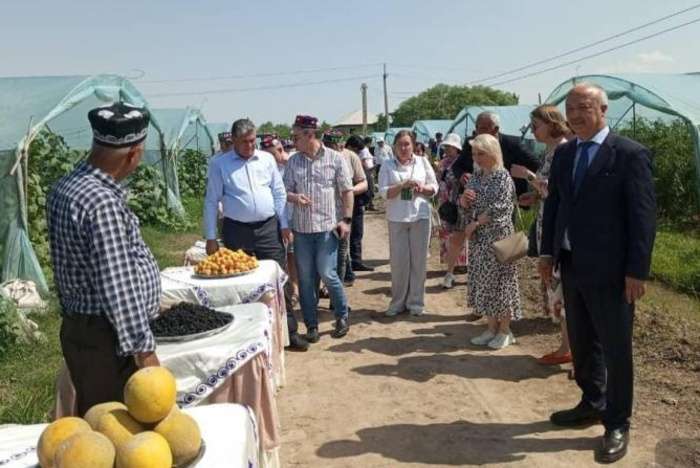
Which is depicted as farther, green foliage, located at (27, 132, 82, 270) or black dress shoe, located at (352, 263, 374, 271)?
black dress shoe, located at (352, 263, 374, 271)

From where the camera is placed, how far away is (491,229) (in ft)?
17.6

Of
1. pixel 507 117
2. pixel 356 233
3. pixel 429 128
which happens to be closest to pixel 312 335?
pixel 356 233

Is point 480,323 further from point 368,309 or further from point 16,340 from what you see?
point 16,340

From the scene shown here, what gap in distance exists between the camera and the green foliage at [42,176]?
7.95m

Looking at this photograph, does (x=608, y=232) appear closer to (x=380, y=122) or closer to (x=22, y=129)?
(x=22, y=129)

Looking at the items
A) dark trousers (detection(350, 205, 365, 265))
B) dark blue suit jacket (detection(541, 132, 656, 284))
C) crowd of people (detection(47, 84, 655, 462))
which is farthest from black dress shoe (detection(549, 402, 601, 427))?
dark trousers (detection(350, 205, 365, 265))

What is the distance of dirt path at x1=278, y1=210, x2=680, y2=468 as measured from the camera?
146 inches

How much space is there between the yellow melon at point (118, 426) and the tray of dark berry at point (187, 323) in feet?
4.16

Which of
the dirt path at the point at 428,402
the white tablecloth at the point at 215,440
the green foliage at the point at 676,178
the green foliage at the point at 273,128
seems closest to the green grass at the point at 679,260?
the green foliage at the point at 676,178

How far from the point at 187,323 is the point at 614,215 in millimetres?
2392

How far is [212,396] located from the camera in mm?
3090

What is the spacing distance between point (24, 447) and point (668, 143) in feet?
42.2

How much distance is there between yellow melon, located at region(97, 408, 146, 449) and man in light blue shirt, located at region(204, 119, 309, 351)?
3.21 m

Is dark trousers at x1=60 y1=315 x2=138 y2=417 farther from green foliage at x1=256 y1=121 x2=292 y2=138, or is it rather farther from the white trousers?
green foliage at x1=256 y1=121 x2=292 y2=138
